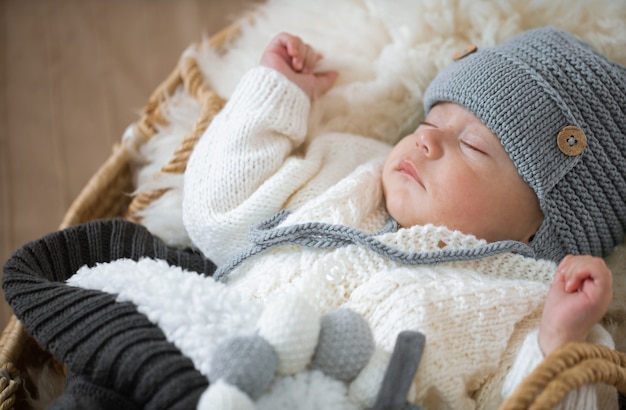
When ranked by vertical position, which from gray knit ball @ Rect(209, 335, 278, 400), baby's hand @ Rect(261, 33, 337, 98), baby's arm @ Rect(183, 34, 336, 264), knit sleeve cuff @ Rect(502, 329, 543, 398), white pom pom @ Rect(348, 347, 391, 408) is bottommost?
knit sleeve cuff @ Rect(502, 329, 543, 398)

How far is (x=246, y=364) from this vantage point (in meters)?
0.75

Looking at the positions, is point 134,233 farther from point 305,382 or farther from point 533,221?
point 533,221

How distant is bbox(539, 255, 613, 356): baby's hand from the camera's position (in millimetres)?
867

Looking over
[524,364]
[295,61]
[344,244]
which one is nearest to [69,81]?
[295,61]

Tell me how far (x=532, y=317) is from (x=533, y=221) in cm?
19

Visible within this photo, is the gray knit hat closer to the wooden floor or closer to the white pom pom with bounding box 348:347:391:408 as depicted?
the white pom pom with bounding box 348:347:391:408

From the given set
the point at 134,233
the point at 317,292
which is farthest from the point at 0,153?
the point at 317,292

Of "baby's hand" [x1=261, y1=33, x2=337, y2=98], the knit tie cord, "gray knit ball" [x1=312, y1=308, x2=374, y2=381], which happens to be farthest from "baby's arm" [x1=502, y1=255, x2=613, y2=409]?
"baby's hand" [x1=261, y1=33, x2=337, y2=98]

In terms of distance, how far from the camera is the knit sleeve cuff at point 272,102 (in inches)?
47.4

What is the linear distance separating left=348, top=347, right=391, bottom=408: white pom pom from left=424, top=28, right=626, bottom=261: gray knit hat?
1.40 feet

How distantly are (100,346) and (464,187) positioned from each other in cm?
61

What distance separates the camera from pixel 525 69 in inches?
42.8

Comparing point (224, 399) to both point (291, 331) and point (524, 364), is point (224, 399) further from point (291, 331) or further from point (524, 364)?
point (524, 364)

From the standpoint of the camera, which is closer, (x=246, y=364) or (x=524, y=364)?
(x=246, y=364)
